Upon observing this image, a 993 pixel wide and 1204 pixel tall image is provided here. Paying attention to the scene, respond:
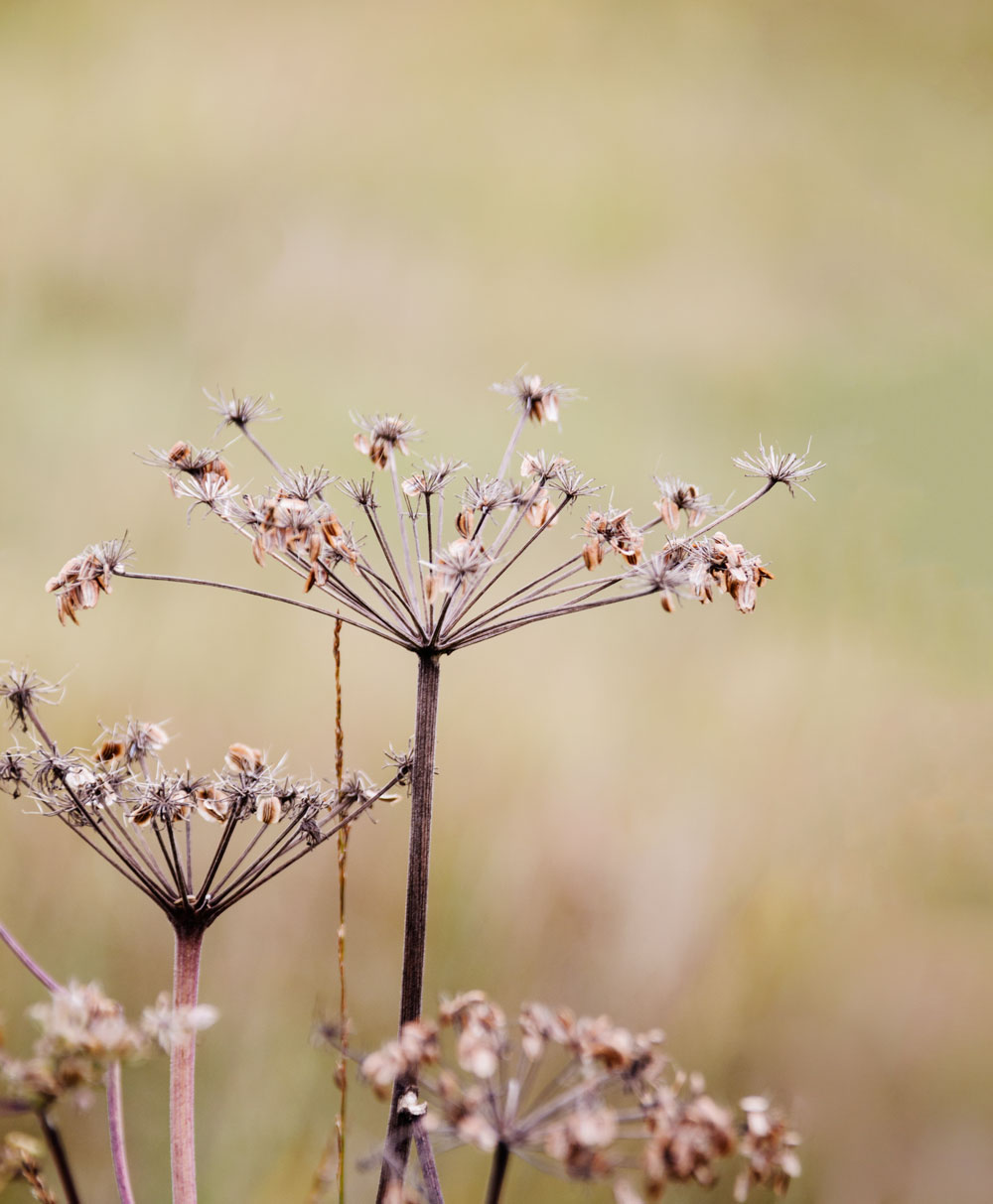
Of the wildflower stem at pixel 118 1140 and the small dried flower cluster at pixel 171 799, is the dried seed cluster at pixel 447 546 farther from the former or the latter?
the wildflower stem at pixel 118 1140

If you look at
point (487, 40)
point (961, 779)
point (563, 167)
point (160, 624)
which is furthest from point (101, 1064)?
point (487, 40)

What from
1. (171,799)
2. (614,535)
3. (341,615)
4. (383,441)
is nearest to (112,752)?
(171,799)

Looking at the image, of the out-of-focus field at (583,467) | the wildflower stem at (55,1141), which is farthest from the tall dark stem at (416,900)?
the out-of-focus field at (583,467)

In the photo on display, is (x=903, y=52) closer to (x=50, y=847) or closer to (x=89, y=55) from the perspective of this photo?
(x=89, y=55)

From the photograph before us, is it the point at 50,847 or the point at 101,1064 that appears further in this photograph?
the point at 50,847

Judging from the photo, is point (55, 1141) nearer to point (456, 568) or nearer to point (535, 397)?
point (456, 568)

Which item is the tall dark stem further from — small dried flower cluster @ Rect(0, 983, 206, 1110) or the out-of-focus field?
the out-of-focus field
